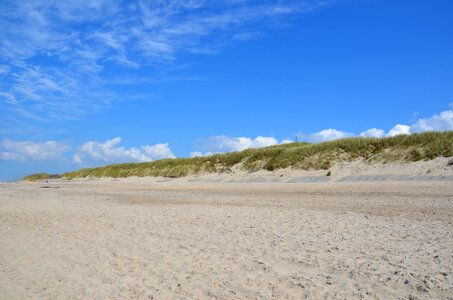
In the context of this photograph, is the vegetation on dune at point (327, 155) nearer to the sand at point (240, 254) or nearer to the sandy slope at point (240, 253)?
the sand at point (240, 254)

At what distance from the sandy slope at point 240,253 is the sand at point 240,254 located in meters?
0.02

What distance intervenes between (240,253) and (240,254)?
0.07 m

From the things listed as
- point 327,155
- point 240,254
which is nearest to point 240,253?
point 240,254

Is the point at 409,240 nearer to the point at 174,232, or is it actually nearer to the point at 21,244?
the point at 174,232

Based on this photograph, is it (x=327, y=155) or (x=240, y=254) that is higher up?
(x=327, y=155)

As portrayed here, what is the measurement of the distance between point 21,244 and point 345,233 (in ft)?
25.1

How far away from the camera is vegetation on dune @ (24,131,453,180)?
2059cm

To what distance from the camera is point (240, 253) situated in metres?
A: 7.25

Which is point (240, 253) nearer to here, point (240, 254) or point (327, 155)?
point (240, 254)

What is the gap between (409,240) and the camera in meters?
7.42

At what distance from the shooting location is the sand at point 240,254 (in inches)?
216

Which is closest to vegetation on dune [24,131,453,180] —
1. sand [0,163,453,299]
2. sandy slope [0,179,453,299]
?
sand [0,163,453,299]

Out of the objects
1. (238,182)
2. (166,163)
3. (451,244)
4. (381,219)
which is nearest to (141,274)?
(451,244)

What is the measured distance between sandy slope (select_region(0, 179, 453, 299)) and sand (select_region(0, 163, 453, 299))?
21 mm
